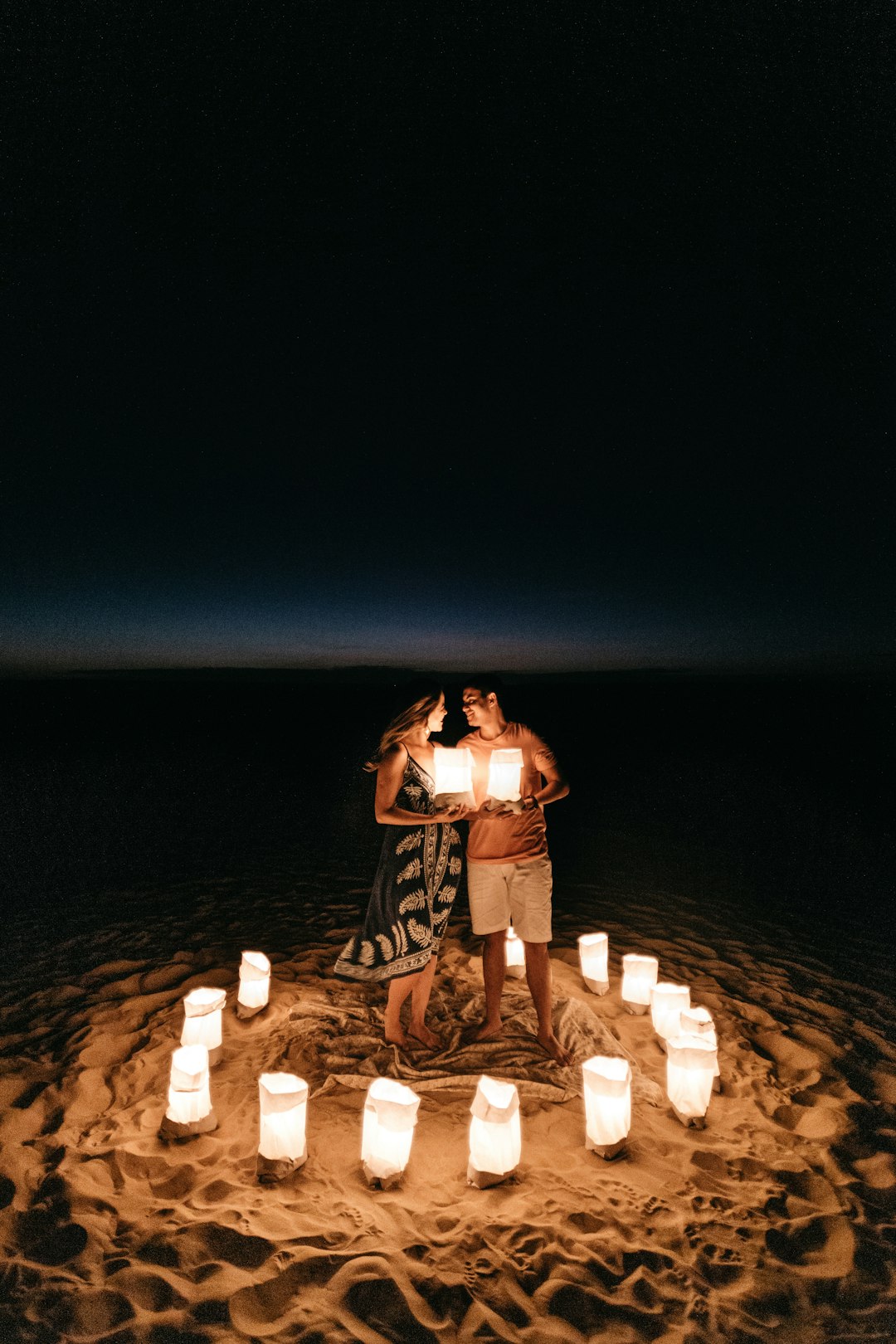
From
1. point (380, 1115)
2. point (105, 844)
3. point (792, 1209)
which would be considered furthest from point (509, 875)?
point (105, 844)

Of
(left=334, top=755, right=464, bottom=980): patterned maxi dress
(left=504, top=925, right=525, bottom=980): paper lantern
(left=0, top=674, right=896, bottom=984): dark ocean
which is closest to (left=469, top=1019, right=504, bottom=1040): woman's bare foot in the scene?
(left=334, top=755, right=464, bottom=980): patterned maxi dress

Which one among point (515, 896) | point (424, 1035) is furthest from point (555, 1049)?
point (515, 896)

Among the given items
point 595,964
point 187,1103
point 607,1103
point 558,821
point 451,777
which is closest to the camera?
point 607,1103

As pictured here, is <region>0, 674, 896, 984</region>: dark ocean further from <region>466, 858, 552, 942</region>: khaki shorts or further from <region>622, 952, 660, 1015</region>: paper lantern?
<region>466, 858, 552, 942</region>: khaki shorts

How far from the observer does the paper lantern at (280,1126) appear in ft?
9.29

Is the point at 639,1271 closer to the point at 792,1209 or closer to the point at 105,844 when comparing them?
the point at 792,1209

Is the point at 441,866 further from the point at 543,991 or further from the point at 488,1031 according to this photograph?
the point at 488,1031

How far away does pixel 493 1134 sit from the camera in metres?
2.77

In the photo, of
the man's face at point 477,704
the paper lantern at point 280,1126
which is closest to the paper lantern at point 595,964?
the man's face at point 477,704

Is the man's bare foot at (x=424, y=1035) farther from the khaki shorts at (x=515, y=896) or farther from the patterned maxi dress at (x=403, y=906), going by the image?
the khaki shorts at (x=515, y=896)

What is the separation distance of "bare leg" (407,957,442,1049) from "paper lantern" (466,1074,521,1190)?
3.29 ft

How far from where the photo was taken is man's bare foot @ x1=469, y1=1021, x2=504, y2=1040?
3863mm

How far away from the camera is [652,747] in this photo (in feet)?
85.8

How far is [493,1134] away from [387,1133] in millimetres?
453
